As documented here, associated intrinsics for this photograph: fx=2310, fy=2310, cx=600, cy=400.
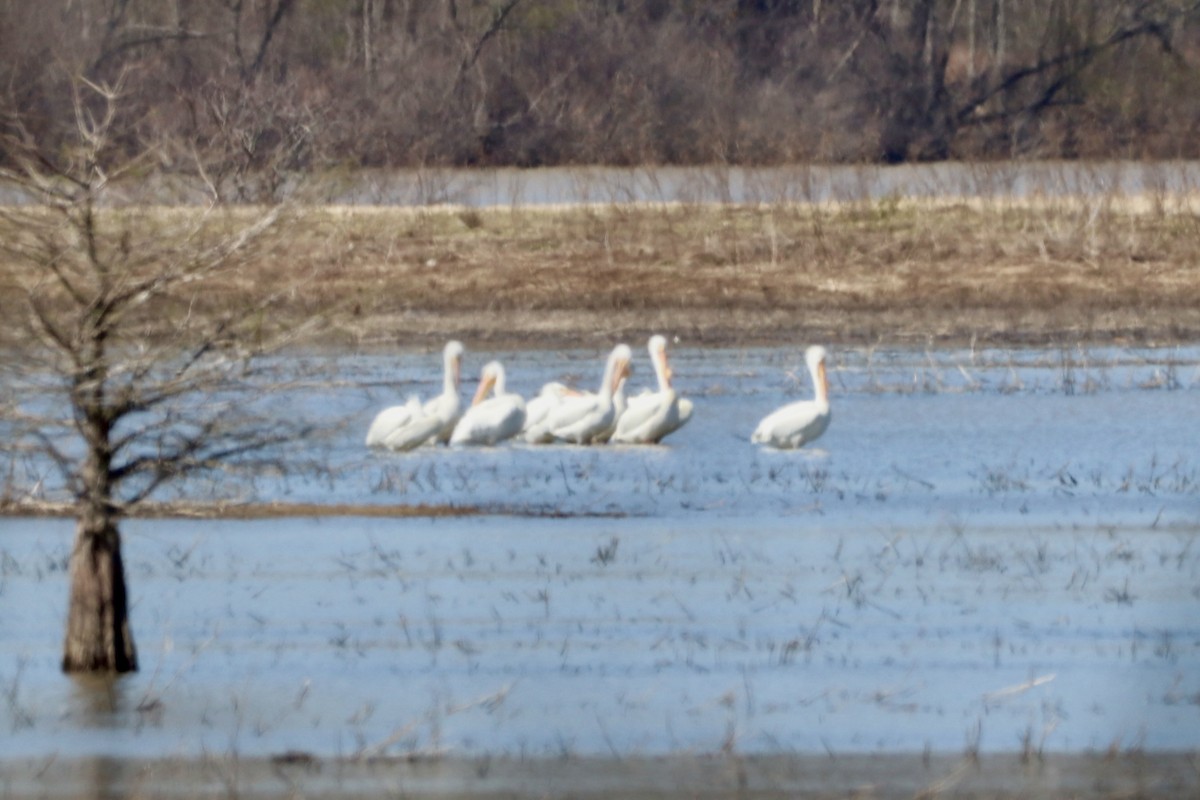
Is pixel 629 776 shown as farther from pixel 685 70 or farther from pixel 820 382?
pixel 685 70

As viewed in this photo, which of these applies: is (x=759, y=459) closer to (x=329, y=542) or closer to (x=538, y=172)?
(x=329, y=542)

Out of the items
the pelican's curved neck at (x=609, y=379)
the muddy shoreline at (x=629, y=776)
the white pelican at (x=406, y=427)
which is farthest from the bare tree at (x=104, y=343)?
the pelican's curved neck at (x=609, y=379)

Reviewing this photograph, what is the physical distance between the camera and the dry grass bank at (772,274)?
24922 millimetres

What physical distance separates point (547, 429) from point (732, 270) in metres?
10.1

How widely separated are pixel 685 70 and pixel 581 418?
25.0 metres

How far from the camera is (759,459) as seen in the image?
51.8 ft

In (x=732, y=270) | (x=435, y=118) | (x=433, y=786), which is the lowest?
(x=433, y=786)

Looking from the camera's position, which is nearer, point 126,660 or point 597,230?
point 126,660

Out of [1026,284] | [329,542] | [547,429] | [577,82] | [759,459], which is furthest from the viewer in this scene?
[577,82]

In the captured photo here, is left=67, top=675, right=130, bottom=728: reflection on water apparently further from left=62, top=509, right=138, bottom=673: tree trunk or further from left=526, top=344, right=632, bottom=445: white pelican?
left=526, top=344, right=632, bottom=445: white pelican

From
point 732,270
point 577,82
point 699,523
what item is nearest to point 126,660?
point 699,523

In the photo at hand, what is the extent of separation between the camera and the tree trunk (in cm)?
817

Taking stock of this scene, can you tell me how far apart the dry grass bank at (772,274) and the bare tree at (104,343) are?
15236mm

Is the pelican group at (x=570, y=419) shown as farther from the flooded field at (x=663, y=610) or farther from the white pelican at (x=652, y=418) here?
the flooded field at (x=663, y=610)
